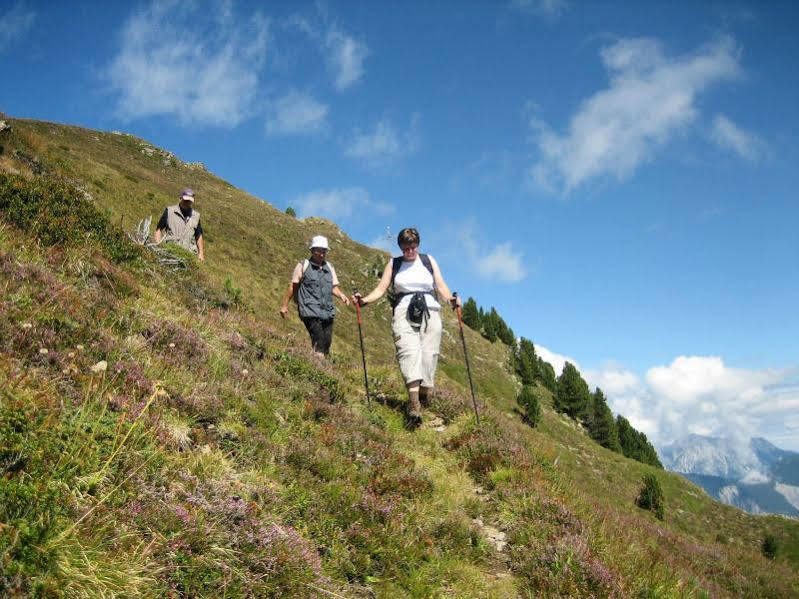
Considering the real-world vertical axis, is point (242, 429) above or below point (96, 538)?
above

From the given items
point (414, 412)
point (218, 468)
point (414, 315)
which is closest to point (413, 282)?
point (414, 315)

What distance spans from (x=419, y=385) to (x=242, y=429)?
3.78m

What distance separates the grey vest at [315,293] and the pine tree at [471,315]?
2969 inches

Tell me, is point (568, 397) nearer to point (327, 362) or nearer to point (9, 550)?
point (327, 362)

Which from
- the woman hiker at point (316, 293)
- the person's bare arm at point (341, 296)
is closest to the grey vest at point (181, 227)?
the woman hiker at point (316, 293)

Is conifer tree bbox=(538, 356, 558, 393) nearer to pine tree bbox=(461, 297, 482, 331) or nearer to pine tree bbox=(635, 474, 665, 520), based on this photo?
pine tree bbox=(461, 297, 482, 331)

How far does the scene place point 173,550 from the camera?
9.01 ft

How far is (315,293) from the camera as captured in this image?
9.26 meters

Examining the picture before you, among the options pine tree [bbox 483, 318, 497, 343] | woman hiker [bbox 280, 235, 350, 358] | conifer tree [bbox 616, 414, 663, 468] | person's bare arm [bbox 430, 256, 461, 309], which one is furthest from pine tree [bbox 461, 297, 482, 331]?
person's bare arm [bbox 430, 256, 461, 309]

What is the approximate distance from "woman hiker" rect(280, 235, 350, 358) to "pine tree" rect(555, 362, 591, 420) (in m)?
77.6

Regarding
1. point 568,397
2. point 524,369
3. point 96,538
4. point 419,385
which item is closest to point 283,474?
point 96,538

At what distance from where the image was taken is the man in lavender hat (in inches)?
420

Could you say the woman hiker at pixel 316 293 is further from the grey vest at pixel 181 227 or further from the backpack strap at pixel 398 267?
the grey vest at pixel 181 227

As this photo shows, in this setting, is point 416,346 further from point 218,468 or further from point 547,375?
point 547,375
